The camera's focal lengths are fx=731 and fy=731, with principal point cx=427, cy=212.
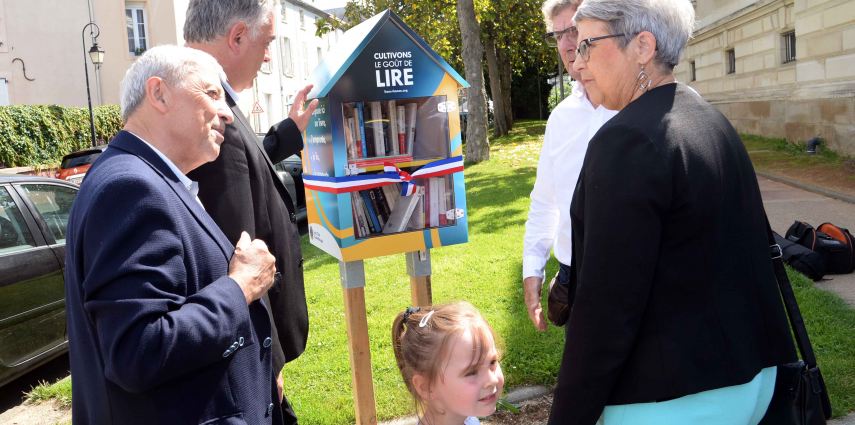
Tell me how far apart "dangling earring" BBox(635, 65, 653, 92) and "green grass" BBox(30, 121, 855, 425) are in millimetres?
1163

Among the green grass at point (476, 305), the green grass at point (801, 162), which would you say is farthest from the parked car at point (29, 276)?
the green grass at point (801, 162)

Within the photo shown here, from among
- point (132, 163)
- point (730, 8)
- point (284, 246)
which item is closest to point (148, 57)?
point (132, 163)

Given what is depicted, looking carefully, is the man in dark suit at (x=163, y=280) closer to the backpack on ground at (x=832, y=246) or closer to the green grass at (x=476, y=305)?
the green grass at (x=476, y=305)

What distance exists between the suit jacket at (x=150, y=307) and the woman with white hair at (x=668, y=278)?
887mm

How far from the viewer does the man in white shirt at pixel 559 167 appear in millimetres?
3049

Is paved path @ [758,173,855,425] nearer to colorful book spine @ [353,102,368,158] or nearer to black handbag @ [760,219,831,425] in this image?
colorful book spine @ [353,102,368,158]

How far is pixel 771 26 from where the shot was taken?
18.8m

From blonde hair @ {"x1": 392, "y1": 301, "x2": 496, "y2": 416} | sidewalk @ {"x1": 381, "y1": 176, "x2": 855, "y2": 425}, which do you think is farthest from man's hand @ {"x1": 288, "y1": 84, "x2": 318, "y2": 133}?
sidewalk @ {"x1": 381, "y1": 176, "x2": 855, "y2": 425}

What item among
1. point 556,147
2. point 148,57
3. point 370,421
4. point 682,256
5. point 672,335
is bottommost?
point 370,421

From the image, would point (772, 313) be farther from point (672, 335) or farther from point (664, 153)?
point (664, 153)

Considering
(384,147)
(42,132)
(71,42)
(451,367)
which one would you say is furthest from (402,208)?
(71,42)

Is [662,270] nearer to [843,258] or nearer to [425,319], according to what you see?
[425,319]

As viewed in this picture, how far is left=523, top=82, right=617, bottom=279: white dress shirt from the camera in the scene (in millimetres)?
3048

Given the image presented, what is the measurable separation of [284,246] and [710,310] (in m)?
1.58
